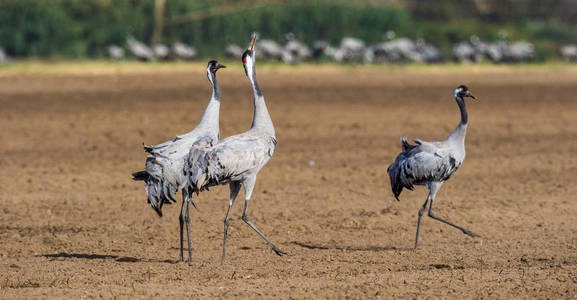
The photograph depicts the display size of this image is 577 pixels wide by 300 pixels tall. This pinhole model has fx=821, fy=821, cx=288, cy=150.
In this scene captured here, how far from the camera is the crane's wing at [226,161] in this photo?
7.24 m

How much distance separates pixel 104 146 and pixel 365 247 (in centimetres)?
693

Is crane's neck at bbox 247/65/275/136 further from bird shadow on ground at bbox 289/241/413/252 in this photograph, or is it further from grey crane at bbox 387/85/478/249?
grey crane at bbox 387/85/478/249

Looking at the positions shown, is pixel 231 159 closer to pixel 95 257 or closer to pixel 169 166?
pixel 169 166

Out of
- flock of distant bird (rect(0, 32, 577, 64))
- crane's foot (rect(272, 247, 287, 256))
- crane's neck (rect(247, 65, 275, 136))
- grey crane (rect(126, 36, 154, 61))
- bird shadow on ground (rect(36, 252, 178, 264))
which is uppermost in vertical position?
flock of distant bird (rect(0, 32, 577, 64))

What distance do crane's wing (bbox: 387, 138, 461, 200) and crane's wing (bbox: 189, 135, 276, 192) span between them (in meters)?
1.71

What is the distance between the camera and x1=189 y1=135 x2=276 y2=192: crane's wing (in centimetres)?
724

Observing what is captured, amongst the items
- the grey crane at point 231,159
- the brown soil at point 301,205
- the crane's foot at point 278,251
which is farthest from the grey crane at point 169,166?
the crane's foot at point 278,251

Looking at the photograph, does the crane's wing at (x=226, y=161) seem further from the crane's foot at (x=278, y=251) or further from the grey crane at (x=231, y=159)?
the crane's foot at (x=278, y=251)

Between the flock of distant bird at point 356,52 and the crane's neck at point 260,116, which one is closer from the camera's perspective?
the crane's neck at point 260,116

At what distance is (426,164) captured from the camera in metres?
8.29

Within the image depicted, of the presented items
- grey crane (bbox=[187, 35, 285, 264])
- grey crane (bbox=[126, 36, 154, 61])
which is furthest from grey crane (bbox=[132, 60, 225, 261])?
grey crane (bbox=[126, 36, 154, 61])

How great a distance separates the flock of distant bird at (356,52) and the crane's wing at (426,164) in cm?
2371

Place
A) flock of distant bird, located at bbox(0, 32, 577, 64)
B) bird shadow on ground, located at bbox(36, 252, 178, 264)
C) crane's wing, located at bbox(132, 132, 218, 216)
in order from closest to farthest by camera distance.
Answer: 1. crane's wing, located at bbox(132, 132, 218, 216)
2. bird shadow on ground, located at bbox(36, 252, 178, 264)
3. flock of distant bird, located at bbox(0, 32, 577, 64)

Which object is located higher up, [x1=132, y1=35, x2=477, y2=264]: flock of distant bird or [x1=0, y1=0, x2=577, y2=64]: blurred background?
[x1=0, y1=0, x2=577, y2=64]: blurred background
